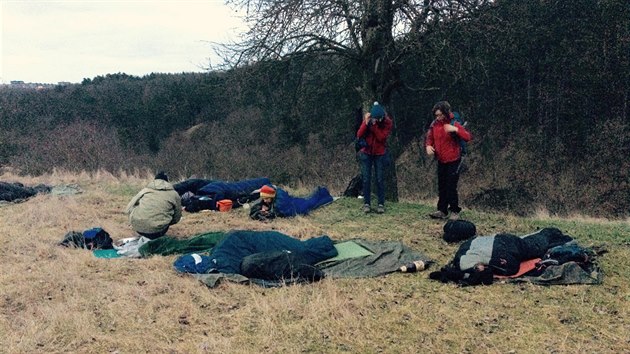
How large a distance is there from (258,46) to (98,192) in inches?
202

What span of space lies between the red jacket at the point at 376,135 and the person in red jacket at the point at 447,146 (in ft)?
2.37

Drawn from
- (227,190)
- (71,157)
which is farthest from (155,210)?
(71,157)

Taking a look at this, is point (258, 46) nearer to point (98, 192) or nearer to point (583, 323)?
point (98, 192)

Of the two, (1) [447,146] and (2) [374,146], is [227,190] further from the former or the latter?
(1) [447,146]

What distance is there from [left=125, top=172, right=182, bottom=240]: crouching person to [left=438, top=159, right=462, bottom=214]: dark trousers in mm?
3859

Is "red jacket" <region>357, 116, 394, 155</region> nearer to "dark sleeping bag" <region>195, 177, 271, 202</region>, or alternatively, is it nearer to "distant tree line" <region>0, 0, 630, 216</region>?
"distant tree line" <region>0, 0, 630, 216</region>

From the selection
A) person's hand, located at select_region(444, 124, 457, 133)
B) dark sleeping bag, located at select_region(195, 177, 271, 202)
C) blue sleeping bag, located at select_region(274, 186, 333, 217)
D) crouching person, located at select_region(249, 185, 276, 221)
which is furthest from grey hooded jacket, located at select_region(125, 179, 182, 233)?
person's hand, located at select_region(444, 124, 457, 133)

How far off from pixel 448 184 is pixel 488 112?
48.5 feet

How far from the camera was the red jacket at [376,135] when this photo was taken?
830 cm

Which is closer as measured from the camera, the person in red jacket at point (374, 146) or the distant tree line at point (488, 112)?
the person in red jacket at point (374, 146)

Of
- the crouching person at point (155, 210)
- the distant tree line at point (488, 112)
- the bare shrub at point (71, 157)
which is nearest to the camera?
the crouching person at point (155, 210)

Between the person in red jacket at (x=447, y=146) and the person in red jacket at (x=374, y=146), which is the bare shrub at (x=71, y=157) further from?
the person in red jacket at (x=447, y=146)

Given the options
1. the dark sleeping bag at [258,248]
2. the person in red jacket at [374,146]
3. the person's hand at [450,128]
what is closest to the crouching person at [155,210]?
the dark sleeping bag at [258,248]

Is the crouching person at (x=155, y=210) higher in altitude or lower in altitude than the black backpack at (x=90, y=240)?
higher
